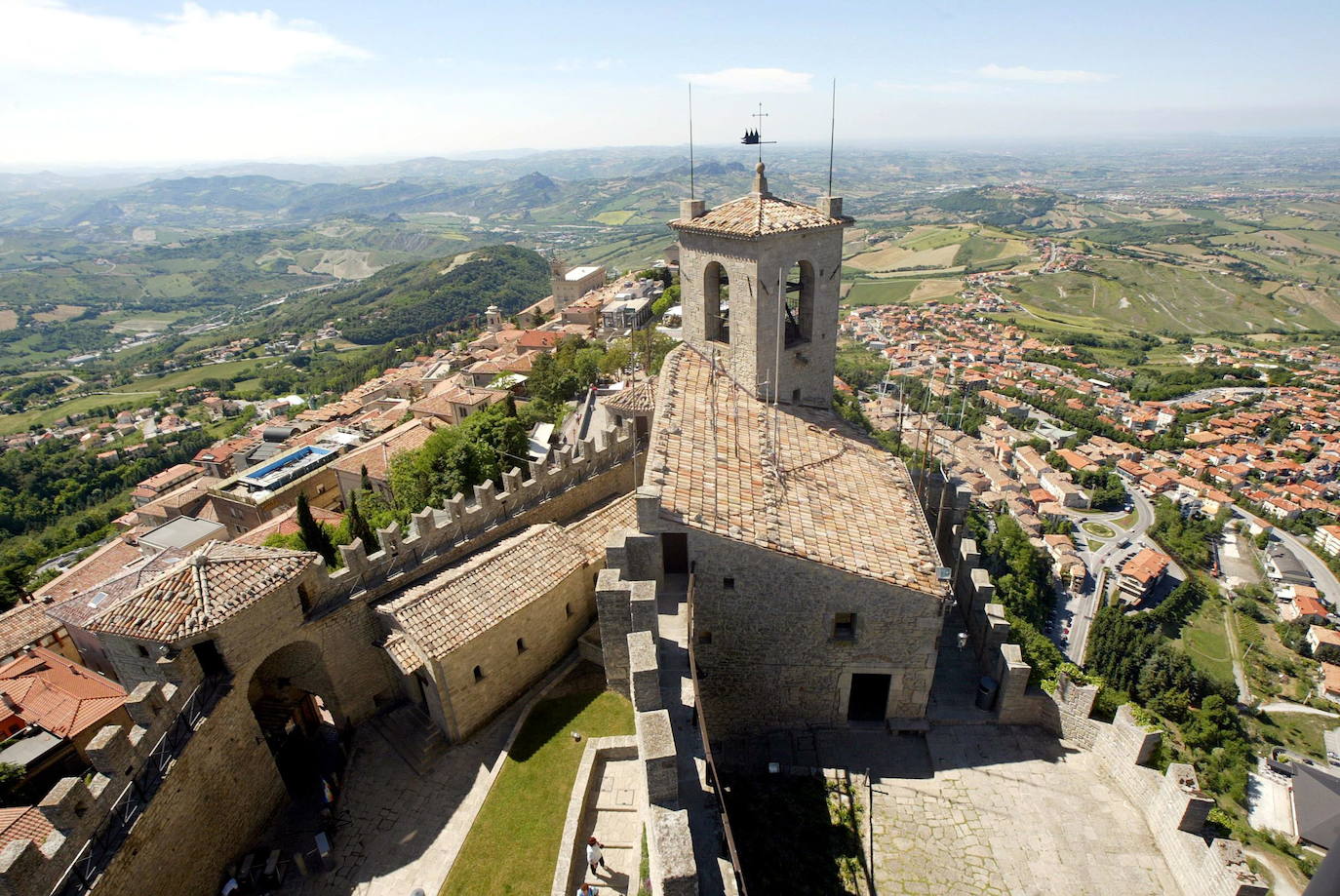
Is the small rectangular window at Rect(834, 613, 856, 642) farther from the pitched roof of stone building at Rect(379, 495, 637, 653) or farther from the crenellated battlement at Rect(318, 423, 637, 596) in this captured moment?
the crenellated battlement at Rect(318, 423, 637, 596)

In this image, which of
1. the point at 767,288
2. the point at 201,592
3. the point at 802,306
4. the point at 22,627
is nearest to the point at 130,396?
the point at 22,627

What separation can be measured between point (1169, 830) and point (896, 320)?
14020 centimetres

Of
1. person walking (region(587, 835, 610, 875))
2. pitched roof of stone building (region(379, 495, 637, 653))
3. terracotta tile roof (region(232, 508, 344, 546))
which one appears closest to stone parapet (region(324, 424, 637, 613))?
pitched roof of stone building (region(379, 495, 637, 653))

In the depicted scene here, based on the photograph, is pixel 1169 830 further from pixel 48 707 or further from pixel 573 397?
pixel 573 397

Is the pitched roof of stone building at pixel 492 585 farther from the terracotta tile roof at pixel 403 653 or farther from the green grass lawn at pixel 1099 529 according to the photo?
the green grass lawn at pixel 1099 529

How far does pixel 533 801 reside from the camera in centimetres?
1363

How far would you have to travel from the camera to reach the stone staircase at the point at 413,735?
15219 millimetres

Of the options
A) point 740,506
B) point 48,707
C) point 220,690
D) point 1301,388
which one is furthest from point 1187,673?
point 1301,388

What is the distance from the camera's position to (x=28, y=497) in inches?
3236

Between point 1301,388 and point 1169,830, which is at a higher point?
point 1169,830

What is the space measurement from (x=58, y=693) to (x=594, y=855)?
1820 cm

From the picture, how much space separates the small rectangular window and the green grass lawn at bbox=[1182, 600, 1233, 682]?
6151 cm

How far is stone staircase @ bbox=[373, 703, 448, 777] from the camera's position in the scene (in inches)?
599

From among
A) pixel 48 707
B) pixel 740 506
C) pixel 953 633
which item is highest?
pixel 740 506
